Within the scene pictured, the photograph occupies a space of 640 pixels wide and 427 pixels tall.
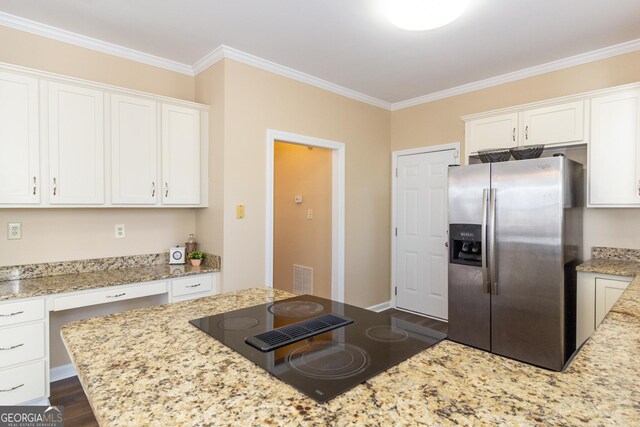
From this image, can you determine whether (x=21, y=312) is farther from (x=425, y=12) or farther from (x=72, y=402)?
(x=425, y=12)

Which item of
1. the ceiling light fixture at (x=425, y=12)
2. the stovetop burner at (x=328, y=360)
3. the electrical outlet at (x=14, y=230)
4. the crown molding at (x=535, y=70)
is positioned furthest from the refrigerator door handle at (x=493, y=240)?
the electrical outlet at (x=14, y=230)

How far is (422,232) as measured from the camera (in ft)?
13.9

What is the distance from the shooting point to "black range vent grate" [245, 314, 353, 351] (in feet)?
3.63

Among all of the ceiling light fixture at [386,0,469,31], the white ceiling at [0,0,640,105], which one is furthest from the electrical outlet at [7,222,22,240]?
the ceiling light fixture at [386,0,469,31]

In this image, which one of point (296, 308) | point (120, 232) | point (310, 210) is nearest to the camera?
point (296, 308)

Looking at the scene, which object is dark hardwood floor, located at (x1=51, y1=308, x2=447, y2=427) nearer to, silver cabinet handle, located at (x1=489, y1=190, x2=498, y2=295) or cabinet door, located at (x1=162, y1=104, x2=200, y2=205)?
cabinet door, located at (x1=162, y1=104, x2=200, y2=205)

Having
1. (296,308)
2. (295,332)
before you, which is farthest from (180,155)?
(295,332)

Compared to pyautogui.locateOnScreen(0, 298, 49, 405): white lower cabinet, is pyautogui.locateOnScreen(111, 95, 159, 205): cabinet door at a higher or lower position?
higher

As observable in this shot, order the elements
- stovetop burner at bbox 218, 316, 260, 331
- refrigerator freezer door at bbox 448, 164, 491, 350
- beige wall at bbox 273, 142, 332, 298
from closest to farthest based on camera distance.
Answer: stovetop burner at bbox 218, 316, 260, 331 < refrigerator freezer door at bbox 448, 164, 491, 350 < beige wall at bbox 273, 142, 332, 298

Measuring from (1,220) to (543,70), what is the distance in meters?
4.61

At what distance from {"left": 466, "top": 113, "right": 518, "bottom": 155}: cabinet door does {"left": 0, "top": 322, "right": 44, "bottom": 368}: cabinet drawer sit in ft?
12.2

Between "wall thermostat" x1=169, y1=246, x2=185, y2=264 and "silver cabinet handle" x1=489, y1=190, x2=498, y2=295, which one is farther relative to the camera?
"wall thermostat" x1=169, y1=246, x2=185, y2=264

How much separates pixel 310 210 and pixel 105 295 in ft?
8.00

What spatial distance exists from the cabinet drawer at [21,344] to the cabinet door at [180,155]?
47.8 inches
